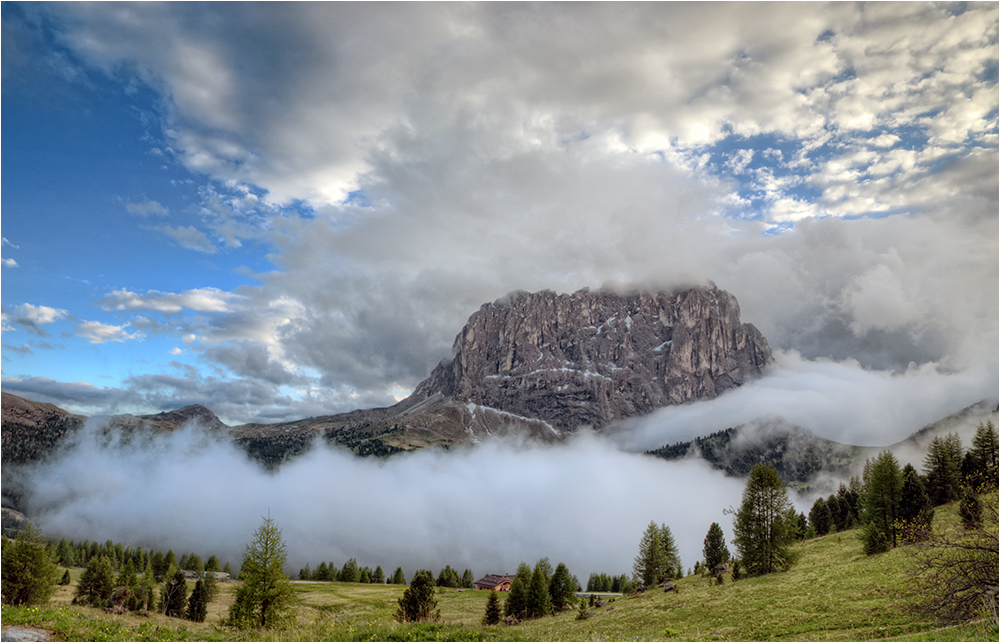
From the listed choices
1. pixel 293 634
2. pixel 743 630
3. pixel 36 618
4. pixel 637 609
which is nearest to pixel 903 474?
pixel 637 609

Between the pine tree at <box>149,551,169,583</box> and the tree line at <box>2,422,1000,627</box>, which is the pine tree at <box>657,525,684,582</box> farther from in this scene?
the pine tree at <box>149,551,169,583</box>

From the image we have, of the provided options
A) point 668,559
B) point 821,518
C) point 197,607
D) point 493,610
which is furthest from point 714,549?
point 197,607

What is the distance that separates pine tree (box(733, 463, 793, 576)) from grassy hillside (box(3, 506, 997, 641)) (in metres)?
2.39

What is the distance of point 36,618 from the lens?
62.2ft

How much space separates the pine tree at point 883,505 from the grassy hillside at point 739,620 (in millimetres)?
2497

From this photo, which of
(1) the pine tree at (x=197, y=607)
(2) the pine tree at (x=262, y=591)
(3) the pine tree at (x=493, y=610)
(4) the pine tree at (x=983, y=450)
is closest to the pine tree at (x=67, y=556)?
(1) the pine tree at (x=197, y=607)

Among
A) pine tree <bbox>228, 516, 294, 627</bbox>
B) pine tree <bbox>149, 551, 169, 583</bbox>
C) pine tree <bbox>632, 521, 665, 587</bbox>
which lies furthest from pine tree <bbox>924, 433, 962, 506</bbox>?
pine tree <bbox>149, 551, 169, 583</bbox>

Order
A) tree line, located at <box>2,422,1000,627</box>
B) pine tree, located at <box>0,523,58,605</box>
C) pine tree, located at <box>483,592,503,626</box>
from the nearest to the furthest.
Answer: tree line, located at <box>2,422,1000,627</box> < pine tree, located at <box>0,523,58,605</box> < pine tree, located at <box>483,592,503,626</box>

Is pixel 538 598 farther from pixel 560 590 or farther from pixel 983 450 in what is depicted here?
pixel 983 450

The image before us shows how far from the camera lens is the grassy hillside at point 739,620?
1947 cm

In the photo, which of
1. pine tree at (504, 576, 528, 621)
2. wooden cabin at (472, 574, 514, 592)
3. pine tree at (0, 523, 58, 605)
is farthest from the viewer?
wooden cabin at (472, 574, 514, 592)

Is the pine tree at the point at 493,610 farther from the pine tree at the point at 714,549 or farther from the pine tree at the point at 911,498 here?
the pine tree at the point at 911,498

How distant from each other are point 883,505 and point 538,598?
152 feet

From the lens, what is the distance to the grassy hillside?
1947 cm
